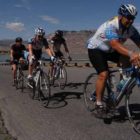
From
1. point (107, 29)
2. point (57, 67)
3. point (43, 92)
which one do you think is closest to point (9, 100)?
point (43, 92)

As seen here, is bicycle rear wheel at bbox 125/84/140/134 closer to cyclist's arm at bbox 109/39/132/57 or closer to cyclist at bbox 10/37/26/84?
cyclist's arm at bbox 109/39/132/57

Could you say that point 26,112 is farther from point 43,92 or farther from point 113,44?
point 113,44

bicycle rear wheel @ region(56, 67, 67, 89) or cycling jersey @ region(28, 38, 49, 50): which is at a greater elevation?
cycling jersey @ region(28, 38, 49, 50)

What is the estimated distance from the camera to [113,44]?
7863mm

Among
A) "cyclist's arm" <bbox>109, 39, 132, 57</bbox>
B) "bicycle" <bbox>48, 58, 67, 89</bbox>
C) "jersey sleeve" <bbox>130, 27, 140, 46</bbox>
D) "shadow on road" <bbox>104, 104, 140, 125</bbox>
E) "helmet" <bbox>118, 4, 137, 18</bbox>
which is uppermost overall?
"helmet" <bbox>118, 4, 137, 18</bbox>

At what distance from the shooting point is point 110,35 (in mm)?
7984

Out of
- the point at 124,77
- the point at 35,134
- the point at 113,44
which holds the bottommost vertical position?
the point at 35,134

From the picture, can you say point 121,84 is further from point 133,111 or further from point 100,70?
point 133,111

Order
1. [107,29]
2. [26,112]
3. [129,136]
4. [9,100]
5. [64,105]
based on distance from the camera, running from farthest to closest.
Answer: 1. [9,100]
2. [64,105]
3. [26,112]
4. [107,29]
5. [129,136]

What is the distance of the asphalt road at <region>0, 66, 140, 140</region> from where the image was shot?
778cm

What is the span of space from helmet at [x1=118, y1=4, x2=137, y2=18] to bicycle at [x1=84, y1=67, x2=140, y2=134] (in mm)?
900

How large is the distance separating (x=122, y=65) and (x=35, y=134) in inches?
79.9

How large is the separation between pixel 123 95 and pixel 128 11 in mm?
1542

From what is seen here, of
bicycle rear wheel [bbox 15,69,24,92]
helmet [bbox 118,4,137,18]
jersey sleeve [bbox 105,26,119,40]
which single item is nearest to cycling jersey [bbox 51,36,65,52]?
bicycle rear wheel [bbox 15,69,24,92]
